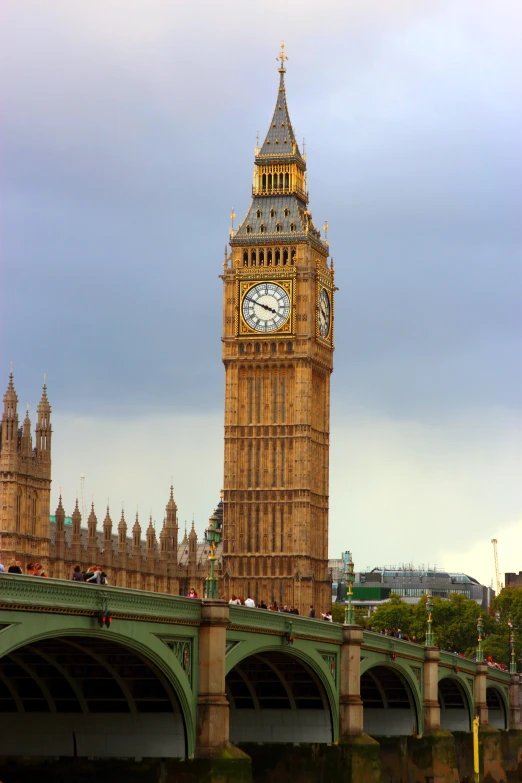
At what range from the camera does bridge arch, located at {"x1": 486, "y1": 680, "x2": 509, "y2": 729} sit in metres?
106

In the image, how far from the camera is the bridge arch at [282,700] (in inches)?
2522

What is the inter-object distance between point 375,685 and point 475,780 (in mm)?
11053

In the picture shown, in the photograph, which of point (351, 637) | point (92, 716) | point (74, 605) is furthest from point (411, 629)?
point (74, 605)

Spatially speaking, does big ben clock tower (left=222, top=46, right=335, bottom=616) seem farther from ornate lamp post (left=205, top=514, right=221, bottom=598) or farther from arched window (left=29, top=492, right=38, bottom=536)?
ornate lamp post (left=205, top=514, right=221, bottom=598)

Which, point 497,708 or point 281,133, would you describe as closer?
point 497,708

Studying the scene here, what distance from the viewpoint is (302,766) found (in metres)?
65.3

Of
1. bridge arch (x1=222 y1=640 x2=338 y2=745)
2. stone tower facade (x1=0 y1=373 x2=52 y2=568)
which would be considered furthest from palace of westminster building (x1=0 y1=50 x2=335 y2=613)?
bridge arch (x1=222 y1=640 x2=338 y2=745)

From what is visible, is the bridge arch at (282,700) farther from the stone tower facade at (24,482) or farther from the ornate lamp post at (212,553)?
the stone tower facade at (24,482)

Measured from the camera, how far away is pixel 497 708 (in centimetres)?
10888

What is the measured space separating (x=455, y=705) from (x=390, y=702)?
16.5m

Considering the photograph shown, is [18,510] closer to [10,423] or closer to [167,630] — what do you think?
[10,423]

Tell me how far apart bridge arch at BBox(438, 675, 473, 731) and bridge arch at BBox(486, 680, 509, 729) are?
7793 mm

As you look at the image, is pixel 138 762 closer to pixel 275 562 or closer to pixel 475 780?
pixel 475 780

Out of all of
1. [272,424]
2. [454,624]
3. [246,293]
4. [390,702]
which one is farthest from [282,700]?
[454,624]
